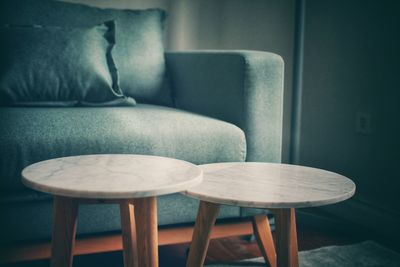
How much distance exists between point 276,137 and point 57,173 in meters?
0.88

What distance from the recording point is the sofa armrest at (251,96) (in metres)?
1.62

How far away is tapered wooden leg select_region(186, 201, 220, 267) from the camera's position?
1.07 metres

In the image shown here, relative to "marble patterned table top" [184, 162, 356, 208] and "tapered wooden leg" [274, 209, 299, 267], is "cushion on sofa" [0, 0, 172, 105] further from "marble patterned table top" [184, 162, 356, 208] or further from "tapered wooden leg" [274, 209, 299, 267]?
"tapered wooden leg" [274, 209, 299, 267]

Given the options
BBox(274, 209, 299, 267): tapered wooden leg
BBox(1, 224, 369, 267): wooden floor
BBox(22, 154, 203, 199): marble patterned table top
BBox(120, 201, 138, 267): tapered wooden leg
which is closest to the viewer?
BBox(22, 154, 203, 199): marble patterned table top

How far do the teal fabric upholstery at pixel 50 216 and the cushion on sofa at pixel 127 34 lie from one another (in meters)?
0.57

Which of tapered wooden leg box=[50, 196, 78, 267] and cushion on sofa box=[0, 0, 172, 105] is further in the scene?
cushion on sofa box=[0, 0, 172, 105]

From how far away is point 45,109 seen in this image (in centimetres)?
153

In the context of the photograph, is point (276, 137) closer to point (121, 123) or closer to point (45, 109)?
point (121, 123)

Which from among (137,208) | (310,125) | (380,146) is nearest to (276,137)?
(380,146)

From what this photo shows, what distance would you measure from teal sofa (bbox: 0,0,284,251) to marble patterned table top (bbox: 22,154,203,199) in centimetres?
21

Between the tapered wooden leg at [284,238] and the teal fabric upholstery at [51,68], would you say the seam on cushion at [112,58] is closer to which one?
the teal fabric upholstery at [51,68]

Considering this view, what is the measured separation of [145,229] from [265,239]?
1.94 ft

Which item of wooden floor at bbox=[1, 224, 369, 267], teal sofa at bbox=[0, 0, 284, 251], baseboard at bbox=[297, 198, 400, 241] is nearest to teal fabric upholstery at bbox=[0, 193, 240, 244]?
teal sofa at bbox=[0, 0, 284, 251]

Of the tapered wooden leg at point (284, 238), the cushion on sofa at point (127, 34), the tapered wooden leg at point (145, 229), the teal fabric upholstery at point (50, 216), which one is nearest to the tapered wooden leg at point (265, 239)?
the teal fabric upholstery at point (50, 216)
